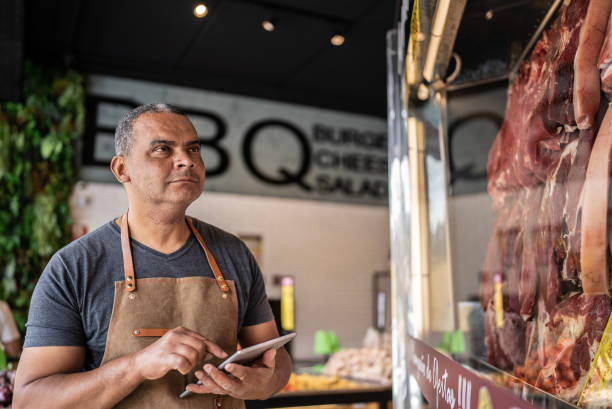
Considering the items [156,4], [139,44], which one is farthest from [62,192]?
[156,4]

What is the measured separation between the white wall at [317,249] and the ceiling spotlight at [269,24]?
192cm

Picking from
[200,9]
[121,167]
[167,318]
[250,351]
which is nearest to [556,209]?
[250,351]

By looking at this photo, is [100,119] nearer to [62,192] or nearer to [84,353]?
[62,192]

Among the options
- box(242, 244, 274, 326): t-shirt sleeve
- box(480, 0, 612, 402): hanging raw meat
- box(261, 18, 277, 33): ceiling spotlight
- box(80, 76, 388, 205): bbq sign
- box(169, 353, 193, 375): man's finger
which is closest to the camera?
box(480, 0, 612, 402): hanging raw meat

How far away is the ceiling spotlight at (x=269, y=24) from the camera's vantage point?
181 inches

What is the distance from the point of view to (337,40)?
5.01 m

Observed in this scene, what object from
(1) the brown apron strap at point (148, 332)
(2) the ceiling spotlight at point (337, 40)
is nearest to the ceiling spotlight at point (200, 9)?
(2) the ceiling spotlight at point (337, 40)

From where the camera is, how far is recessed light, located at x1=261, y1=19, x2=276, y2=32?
15.1 ft

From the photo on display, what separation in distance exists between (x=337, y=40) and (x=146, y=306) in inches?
159

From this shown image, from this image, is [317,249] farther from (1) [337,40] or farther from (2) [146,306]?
(2) [146,306]

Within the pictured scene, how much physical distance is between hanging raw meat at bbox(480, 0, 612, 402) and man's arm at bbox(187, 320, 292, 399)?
2.21 ft

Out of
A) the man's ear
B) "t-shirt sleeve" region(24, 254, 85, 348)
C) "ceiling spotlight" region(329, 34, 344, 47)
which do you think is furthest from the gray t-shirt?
"ceiling spotlight" region(329, 34, 344, 47)

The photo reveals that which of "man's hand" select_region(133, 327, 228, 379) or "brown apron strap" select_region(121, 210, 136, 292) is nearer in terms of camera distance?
"man's hand" select_region(133, 327, 228, 379)

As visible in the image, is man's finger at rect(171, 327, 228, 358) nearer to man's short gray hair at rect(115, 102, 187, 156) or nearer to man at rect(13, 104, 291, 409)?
man at rect(13, 104, 291, 409)
